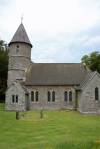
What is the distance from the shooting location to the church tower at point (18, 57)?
46.4 metres

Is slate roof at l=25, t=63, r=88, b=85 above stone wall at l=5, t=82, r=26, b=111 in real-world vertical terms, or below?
above

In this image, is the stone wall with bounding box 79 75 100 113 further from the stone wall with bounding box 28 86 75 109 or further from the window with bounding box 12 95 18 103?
the window with bounding box 12 95 18 103

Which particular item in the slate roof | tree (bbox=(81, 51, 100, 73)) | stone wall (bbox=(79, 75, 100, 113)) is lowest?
stone wall (bbox=(79, 75, 100, 113))

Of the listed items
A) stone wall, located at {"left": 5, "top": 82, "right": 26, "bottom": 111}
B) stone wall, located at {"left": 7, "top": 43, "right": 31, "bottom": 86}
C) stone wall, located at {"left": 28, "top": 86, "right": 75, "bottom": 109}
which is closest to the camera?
stone wall, located at {"left": 5, "top": 82, "right": 26, "bottom": 111}

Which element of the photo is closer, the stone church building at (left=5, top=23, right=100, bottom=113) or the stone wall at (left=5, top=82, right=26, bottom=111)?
the stone church building at (left=5, top=23, right=100, bottom=113)

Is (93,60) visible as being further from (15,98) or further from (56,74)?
(15,98)

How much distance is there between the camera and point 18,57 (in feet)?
153

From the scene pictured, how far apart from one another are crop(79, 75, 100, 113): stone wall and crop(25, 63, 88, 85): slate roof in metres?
4.26

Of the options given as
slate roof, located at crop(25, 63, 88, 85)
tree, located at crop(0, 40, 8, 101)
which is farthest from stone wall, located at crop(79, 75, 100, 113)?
tree, located at crop(0, 40, 8, 101)

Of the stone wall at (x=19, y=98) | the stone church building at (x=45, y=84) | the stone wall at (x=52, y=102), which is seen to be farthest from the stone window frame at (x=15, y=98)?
the stone wall at (x=52, y=102)

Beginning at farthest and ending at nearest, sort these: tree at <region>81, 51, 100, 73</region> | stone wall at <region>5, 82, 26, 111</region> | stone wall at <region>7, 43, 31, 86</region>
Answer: tree at <region>81, 51, 100, 73</region> < stone wall at <region>7, 43, 31, 86</region> < stone wall at <region>5, 82, 26, 111</region>

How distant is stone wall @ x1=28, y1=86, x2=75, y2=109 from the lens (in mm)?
44625

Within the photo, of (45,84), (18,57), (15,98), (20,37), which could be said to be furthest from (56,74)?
(20,37)

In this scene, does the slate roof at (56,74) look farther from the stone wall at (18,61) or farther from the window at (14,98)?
the window at (14,98)
